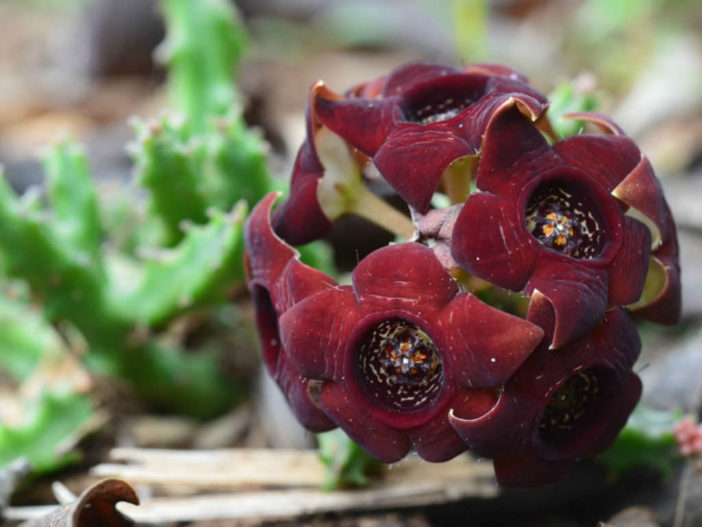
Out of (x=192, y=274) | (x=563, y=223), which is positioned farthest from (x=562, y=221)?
(x=192, y=274)

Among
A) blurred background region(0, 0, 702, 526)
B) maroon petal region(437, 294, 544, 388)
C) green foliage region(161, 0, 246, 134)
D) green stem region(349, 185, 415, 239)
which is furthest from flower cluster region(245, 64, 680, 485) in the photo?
green foliage region(161, 0, 246, 134)

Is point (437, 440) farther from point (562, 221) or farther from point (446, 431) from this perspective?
point (562, 221)

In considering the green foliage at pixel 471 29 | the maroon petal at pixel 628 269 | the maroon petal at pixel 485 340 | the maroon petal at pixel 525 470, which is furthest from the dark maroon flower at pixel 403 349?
the green foliage at pixel 471 29

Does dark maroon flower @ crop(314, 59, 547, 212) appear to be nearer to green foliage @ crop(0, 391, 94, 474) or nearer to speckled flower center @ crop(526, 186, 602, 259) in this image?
speckled flower center @ crop(526, 186, 602, 259)

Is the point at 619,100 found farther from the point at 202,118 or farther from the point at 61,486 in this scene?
the point at 61,486

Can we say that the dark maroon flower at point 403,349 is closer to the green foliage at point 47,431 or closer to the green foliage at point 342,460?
the green foliage at point 342,460

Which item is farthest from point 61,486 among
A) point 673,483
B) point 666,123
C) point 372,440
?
point 666,123
